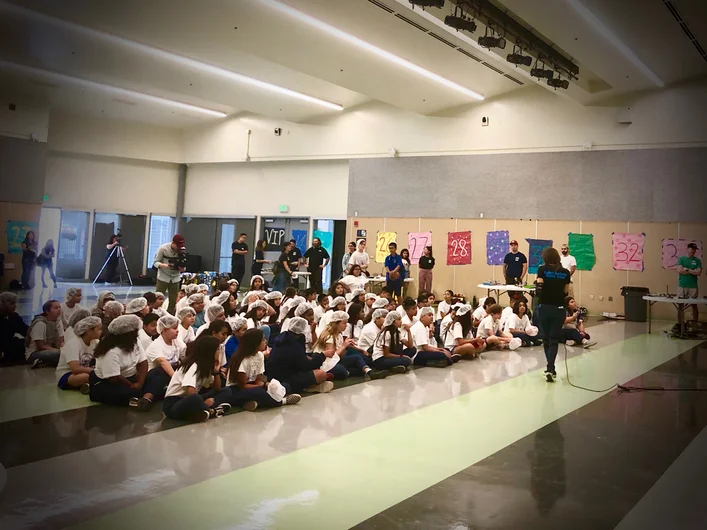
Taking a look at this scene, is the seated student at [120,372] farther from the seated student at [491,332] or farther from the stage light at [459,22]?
the stage light at [459,22]

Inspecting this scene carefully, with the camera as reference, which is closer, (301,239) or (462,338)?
(462,338)

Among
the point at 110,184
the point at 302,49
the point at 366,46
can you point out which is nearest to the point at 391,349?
the point at 302,49

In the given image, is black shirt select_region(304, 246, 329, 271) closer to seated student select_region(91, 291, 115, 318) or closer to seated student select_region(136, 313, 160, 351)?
seated student select_region(91, 291, 115, 318)

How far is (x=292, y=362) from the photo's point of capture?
6199 mm

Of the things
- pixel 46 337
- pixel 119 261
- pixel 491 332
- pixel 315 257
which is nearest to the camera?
pixel 46 337

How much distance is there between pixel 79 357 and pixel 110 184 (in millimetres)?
13419

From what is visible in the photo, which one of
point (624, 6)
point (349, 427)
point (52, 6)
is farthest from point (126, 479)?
point (624, 6)

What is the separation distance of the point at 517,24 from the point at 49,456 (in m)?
11.3

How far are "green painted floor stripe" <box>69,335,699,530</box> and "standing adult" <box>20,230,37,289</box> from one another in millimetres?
7359

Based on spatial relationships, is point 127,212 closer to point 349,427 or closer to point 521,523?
point 349,427

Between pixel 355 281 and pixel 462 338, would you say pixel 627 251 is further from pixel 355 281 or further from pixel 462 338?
pixel 462 338

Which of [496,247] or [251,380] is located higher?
[496,247]

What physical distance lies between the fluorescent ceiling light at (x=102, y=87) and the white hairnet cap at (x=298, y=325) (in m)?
6.54

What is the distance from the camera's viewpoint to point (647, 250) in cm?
1506
